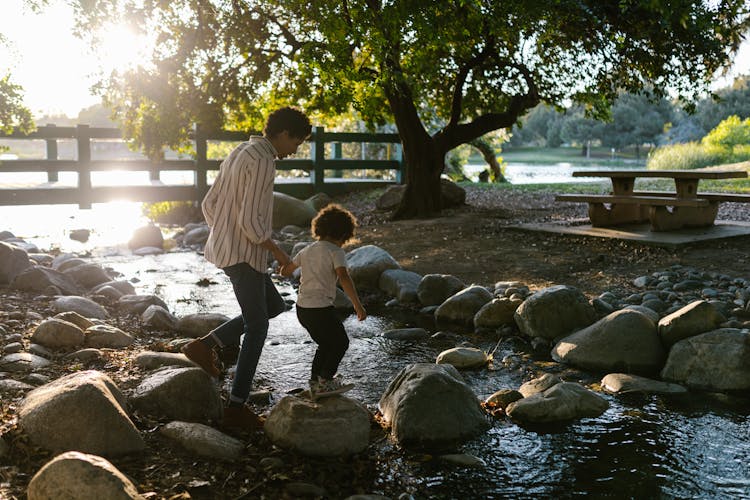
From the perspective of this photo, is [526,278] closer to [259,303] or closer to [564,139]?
[259,303]

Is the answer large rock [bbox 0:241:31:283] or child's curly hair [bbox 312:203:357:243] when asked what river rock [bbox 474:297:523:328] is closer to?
child's curly hair [bbox 312:203:357:243]

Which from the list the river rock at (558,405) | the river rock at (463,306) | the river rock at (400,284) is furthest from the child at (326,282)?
the river rock at (400,284)

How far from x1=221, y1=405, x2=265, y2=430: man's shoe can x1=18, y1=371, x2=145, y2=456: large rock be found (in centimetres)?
52

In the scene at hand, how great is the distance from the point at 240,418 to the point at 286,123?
5.41 feet

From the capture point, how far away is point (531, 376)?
18.5 feet

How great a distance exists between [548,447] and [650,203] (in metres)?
6.37

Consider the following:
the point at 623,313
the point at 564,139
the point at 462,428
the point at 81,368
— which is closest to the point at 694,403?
the point at 623,313

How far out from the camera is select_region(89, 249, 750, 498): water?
3.74 meters

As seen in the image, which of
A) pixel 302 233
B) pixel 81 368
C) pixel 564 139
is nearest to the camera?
pixel 81 368

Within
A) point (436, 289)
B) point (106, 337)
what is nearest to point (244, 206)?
point (106, 337)

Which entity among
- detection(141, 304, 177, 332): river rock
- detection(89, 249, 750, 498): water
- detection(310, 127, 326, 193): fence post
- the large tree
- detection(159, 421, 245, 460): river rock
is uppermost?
the large tree

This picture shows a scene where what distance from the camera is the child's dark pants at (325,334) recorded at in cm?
441

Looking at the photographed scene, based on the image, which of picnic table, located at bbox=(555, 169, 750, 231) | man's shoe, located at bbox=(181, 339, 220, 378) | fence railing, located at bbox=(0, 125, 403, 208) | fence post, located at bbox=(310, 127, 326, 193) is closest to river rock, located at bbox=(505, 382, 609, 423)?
man's shoe, located at bbox=(181, 339, 220, 378)

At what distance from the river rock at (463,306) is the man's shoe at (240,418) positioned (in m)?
3.32
